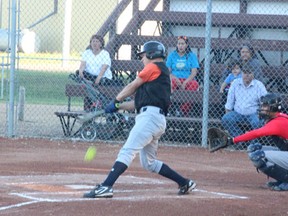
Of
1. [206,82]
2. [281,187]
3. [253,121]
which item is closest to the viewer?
[281,187]

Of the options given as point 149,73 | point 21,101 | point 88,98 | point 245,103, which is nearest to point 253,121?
point 245,103

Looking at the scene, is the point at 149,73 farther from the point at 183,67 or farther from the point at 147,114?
the point at 183,67

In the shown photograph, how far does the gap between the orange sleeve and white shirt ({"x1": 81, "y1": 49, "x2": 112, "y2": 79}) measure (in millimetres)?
6131

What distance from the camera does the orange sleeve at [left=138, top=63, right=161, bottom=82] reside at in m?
8.48

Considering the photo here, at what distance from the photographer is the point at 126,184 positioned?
9453mm

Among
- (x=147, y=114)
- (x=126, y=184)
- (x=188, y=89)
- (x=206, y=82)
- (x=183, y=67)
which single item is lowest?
(x=126, y=184)

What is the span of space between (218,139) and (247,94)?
3.75m

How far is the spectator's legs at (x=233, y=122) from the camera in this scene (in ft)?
43.5

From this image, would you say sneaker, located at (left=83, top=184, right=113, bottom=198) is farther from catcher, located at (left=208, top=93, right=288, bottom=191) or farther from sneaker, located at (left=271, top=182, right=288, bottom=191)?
sneaker, located at (left=271, top=182, right=288, bottom=191)

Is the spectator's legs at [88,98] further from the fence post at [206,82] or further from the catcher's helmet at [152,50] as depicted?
the catcher's helmet at [152,50]

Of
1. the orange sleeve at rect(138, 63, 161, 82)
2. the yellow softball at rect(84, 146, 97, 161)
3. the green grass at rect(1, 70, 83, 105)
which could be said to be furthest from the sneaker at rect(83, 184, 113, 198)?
the green grass at rect(1, 70, 83, 105)

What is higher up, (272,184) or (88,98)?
(88,98)

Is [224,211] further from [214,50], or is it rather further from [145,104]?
[214,50]

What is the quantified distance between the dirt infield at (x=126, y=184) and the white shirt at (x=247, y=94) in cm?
75
